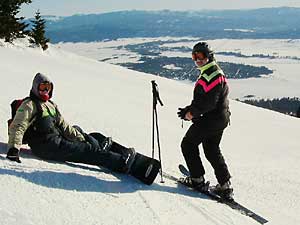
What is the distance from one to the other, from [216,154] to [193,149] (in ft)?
0.89

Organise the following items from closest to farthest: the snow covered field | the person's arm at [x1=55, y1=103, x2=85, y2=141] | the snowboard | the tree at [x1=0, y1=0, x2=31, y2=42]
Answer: the snowboard → the person's arm at [x1=55, y1=103, x2=85, y2=141] → the tree at [x1=0, y1=0, x2=31, y2=42] → the snow covered field

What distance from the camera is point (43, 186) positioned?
170 inches

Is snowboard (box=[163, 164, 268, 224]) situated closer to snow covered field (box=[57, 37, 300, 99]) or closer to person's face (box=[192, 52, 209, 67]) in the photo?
person's face (box=[192, 52, 209, 67])

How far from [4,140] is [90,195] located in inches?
67.6

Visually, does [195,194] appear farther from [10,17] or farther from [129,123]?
[10,17]


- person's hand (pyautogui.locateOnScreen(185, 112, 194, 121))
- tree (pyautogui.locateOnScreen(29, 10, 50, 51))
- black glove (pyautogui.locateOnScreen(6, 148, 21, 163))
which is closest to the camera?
black glove (pyautogui.locateOnScreen(6, 148, 21, 163))

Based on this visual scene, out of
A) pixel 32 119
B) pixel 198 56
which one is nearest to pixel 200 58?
pixel 198 56

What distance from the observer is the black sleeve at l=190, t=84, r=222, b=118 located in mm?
4824

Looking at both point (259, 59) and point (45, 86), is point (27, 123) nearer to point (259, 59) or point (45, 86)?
point (45, 86)

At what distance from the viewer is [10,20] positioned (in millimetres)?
26078

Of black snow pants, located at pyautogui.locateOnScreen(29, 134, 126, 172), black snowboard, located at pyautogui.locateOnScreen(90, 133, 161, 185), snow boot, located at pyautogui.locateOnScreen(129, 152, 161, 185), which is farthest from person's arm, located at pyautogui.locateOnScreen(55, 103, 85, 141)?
Result: snow boot, located at pyautogui.locateOnScreen(129, 152, 161, 185)

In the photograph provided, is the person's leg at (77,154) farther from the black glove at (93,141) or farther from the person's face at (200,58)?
the person's face at (200,58)

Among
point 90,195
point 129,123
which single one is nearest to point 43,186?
point 90,195

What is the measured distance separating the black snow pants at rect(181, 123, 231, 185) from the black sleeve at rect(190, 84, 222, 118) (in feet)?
0.85
